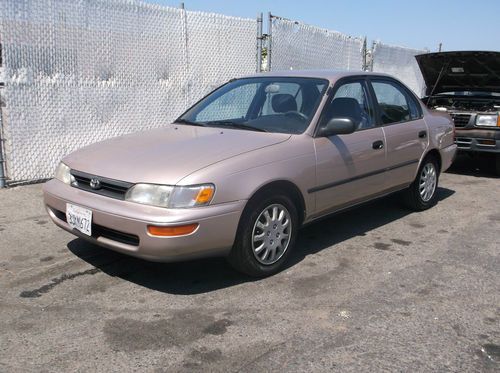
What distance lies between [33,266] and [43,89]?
307cm

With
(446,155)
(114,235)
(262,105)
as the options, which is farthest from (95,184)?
(446,155)

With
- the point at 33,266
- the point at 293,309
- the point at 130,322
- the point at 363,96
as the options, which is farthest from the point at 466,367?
the point at 33,266

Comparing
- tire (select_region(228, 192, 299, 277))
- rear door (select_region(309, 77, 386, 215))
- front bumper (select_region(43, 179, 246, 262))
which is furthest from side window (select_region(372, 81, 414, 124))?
front bumper (select_region(43, 179, 246, 262))

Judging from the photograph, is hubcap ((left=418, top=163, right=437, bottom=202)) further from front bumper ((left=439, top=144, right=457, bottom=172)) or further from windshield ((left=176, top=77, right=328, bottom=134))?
windshield ((left=176, top=77, right=328, bottom=134))

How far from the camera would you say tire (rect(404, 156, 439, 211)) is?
5649 mm

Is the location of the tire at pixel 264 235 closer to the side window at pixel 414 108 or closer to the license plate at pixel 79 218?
the license plate at pixel 79 218

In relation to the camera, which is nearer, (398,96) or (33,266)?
(33,266)

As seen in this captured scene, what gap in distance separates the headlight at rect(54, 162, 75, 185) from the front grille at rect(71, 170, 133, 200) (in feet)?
0.22

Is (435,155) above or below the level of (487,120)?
below

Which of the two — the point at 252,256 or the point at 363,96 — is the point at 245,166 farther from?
the point at 363,96

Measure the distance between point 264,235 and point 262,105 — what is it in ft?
4.68

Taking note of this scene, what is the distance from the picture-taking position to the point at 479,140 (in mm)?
Result: 7652

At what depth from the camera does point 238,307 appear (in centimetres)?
338

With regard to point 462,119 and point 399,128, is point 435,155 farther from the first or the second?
point 462,119
